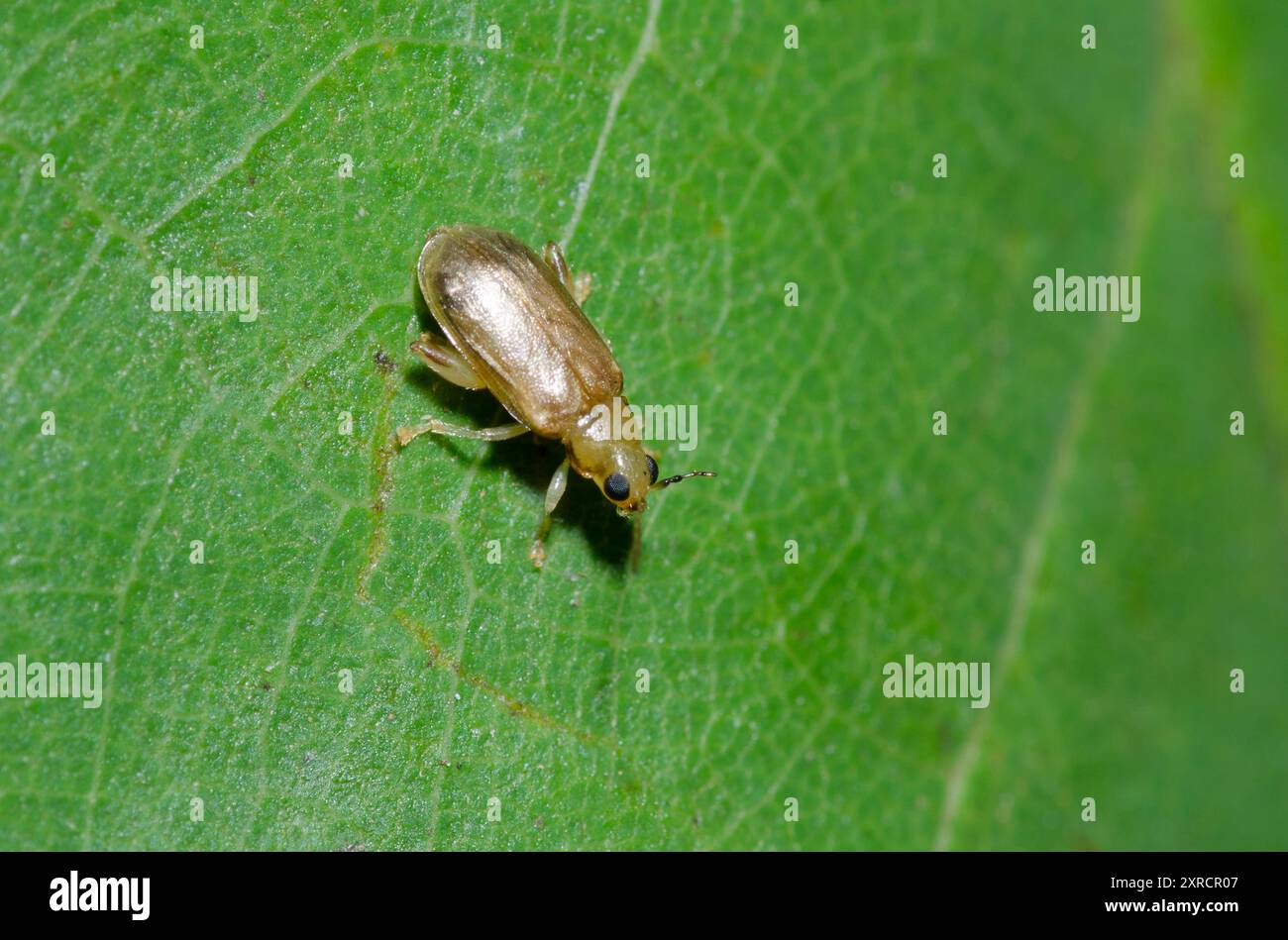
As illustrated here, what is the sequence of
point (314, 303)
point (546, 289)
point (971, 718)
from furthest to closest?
point (971, 718) < point (546, 289) < point (314, 303)

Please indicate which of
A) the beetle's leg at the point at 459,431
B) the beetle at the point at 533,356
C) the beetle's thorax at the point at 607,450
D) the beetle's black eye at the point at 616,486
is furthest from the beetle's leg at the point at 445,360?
the beetle's black eye at the point at 616,486

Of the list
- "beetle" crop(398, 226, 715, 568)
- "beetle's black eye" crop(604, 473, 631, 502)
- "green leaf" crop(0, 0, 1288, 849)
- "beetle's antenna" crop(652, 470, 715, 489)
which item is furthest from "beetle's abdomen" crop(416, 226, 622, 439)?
"beetle's antenna" crop(652, 470, 715, 489)

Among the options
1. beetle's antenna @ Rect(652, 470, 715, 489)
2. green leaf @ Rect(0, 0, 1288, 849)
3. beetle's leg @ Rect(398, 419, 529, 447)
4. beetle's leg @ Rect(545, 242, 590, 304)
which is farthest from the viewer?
beetle's antenna @ Rect(652, 470, 715, 489)

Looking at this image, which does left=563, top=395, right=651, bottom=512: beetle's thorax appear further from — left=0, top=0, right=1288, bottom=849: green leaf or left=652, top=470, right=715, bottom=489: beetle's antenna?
left=0, top=0, right=1288, bottom=849: green leaf

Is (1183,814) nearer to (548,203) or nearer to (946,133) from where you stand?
(946,133)

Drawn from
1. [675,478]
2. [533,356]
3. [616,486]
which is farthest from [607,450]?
[533,356]
